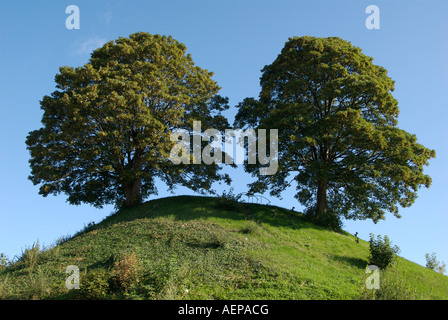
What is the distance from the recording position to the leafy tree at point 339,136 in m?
20.7

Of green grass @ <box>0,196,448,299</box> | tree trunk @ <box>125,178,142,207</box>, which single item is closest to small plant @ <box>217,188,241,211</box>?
green grass @ <box>0,196,448,299</box>

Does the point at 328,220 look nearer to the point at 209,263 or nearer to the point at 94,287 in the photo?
the point at 209,263

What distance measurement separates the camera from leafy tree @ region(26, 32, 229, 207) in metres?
21.4

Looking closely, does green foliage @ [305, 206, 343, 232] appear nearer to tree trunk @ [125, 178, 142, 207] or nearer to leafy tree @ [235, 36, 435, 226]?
leafy tree @ [235, 36, 435, 226]

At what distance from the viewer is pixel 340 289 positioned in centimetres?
1185

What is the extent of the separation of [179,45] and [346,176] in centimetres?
1508

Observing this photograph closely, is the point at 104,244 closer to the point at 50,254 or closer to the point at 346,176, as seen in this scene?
the point at 50,254

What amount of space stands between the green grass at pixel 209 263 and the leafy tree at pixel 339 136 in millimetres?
2776

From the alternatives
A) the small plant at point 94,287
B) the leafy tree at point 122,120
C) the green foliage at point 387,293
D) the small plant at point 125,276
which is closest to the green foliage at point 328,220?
the leafy tree at point 122,120

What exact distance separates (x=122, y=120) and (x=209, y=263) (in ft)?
38.3

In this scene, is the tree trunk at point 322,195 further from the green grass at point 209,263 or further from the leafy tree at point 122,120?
the leafy tree at point 122,120

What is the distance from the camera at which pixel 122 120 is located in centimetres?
2141

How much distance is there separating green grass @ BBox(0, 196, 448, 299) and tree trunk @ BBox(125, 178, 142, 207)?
192 cm

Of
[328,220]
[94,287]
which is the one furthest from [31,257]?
[328,220]
